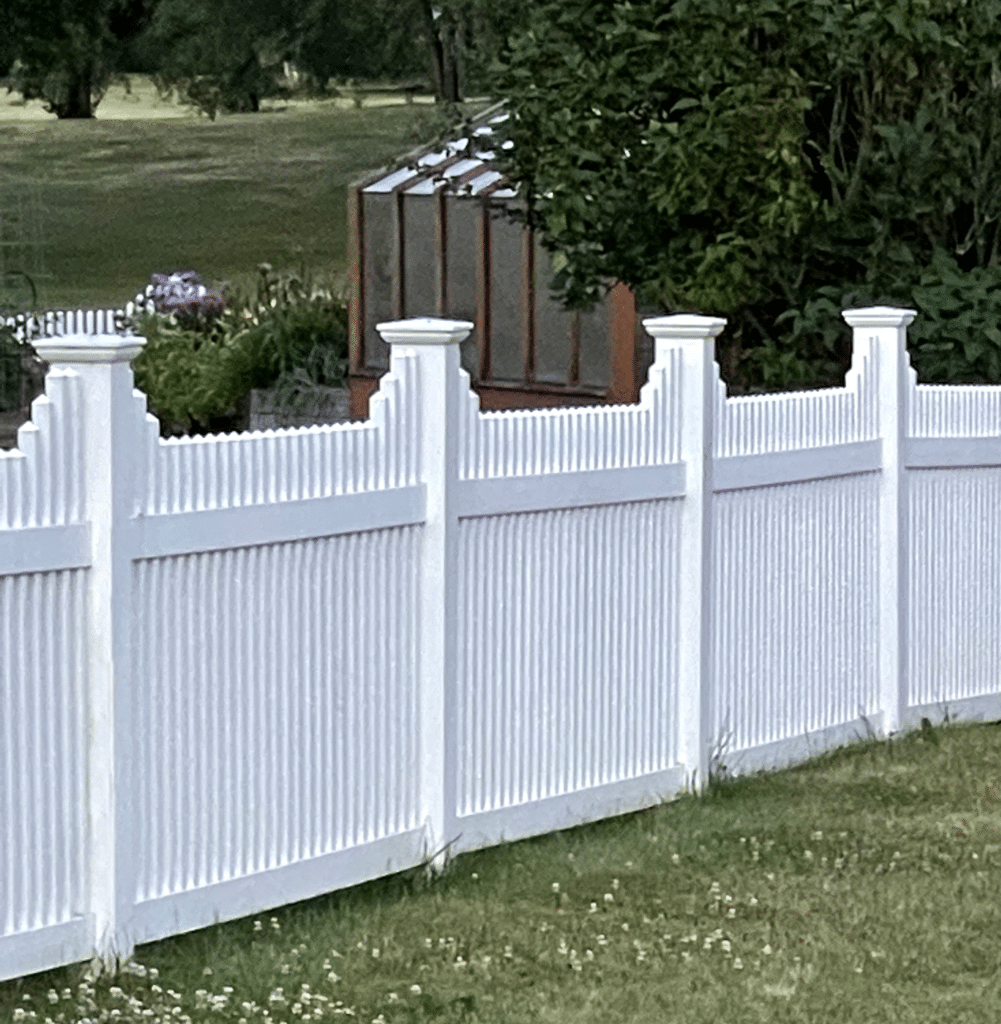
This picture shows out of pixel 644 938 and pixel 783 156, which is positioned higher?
pixel 783 156

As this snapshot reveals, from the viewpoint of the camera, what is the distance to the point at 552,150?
487 inches

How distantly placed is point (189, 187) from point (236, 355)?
133 ft

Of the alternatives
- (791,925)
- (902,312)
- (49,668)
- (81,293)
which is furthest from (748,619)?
(81,293)

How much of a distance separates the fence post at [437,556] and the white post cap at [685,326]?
129 cm

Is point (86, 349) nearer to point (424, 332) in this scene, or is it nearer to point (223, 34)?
point (424, 332)

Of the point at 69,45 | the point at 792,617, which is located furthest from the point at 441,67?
the point at 792,617

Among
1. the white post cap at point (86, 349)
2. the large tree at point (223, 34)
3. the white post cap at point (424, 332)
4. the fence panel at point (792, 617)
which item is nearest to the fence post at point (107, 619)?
the white post cap at point (86, 349)

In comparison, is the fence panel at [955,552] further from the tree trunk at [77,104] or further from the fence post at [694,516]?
the tree trunk at [77,104]

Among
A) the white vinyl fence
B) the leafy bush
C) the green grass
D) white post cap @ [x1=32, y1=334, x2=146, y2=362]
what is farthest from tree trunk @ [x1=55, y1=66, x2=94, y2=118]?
white post cap @ [x1=32, y1=334, x2=146, y2=362]

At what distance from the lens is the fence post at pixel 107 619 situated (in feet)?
19.6

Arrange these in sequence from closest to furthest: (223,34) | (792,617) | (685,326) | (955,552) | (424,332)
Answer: (424,332) → (685,326) → (792,617) → (955,552) → (223,34)

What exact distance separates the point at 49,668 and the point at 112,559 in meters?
Answer: 0.31

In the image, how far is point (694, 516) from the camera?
851cm

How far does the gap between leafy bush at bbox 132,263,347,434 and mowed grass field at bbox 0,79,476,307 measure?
22.7 meters
